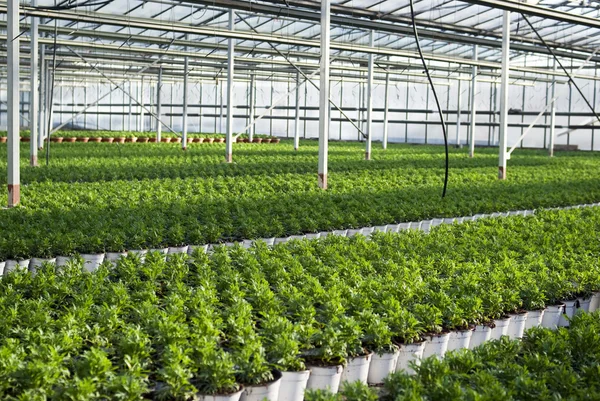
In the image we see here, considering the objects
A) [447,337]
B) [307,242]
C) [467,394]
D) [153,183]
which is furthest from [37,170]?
Result: [467,394]

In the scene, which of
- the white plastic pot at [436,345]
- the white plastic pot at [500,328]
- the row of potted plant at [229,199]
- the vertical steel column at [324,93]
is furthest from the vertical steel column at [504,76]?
the white plastic pot at [436,345]

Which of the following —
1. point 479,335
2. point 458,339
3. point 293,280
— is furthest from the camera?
point 293,280

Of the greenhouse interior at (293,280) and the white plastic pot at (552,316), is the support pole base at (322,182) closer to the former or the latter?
the greenhouse interior at (293,280)

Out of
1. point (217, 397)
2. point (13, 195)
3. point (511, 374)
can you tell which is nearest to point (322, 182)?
point (13, 195)

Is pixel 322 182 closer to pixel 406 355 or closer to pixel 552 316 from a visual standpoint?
pixel 552 316

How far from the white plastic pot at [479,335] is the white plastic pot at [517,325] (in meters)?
0.41

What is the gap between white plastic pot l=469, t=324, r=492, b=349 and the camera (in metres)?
6.40

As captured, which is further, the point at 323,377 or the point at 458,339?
the point at 458,339

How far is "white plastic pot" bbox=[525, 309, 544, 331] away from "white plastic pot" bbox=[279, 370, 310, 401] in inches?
104

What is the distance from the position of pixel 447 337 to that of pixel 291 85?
4296 centimetres

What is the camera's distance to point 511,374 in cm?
500

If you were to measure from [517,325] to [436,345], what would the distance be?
113cm

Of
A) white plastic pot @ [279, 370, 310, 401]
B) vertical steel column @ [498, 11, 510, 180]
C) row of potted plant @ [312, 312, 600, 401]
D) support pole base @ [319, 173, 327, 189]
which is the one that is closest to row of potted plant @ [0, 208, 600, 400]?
white plastic pot @ [279, 370, 310, 401]

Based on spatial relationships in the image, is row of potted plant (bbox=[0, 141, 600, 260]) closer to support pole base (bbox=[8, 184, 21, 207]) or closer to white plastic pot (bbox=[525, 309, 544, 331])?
support pole base (bbox=[8, 184, 21, 207])
